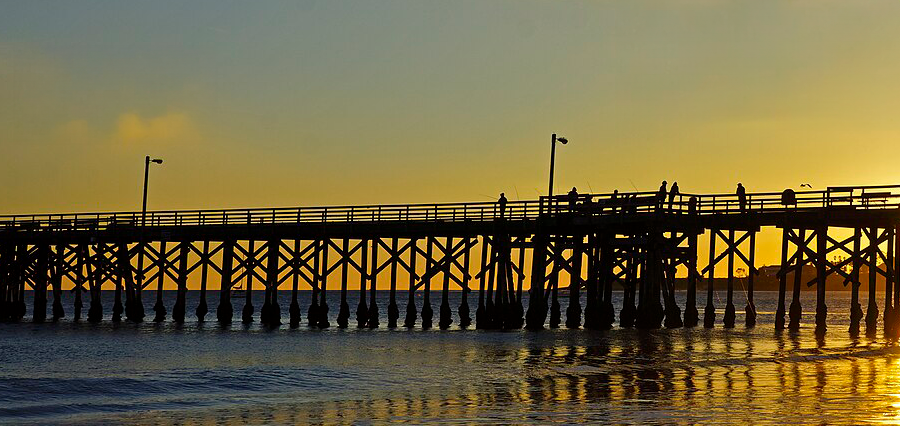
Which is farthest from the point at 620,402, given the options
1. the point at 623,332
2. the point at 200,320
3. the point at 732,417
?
the point at 200,320

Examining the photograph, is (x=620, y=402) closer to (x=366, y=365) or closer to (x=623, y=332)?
(x=366, y=365)

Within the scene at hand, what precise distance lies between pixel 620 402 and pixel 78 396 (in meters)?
10.8

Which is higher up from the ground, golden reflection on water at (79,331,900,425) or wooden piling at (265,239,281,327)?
wooden piling at (265,239,281,327)

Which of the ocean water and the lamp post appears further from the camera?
the lamp post

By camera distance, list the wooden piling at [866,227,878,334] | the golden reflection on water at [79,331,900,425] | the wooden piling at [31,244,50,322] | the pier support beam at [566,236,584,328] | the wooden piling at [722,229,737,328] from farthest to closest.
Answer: the wooden piling at [31,244,50,322], the pier support beam at [566,236,584,328], the wooden piling at [722,229,737,328], the wooden piling at [866,227,878,334], the golden reflection on water at [79,331,900,425]

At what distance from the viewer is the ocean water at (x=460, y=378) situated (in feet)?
75.1

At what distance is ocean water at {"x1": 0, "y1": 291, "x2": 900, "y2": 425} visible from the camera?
22.9m

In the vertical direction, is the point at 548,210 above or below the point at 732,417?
above

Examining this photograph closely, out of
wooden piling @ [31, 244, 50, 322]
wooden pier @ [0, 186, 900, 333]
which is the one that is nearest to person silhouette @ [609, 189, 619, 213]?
wooden pier @ [0, 186, 900, 333]

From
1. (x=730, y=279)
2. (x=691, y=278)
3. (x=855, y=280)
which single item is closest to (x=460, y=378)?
(x=691, y=278)

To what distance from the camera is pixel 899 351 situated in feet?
117

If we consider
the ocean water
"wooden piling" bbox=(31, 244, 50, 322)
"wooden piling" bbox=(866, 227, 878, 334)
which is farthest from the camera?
"wooden piling" bbox=(31, 244, 50, 322)

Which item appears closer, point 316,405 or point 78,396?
point 316,405

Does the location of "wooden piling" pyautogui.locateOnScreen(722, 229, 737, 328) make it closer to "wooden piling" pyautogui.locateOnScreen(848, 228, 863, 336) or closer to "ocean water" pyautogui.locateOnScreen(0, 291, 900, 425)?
"ocean water" pyautogui.locateOnScreen(0, 291, 900, 425)
